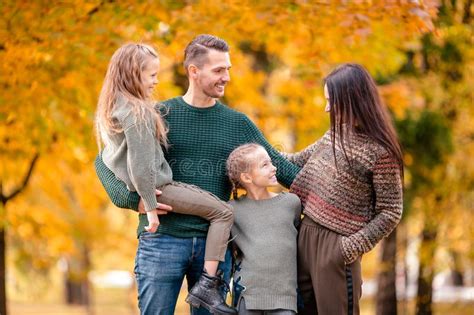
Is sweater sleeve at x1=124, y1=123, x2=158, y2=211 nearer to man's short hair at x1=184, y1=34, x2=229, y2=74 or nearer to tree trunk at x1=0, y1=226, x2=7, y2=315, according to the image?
man's short hair at x1=184, y1=34, x2=229, y2=74

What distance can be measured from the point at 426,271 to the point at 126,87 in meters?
7.90

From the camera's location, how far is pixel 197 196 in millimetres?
Result: 3654

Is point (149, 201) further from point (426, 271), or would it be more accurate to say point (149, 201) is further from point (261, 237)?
point (426, 271)

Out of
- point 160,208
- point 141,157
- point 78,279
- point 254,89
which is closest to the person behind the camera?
point 141,157

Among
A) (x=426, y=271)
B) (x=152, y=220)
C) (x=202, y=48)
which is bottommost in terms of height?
(x=426, y=271)

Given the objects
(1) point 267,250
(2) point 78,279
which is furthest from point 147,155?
(2) point 78,279

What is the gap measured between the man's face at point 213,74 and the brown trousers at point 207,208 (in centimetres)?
49

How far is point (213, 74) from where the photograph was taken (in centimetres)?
381

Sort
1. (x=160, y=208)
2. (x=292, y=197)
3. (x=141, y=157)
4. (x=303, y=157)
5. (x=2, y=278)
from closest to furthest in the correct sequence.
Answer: (x=141, y=157) < (x=160, y=208) < (x=292, y=197) < (x=303, y=157) < (x=2, y=278)

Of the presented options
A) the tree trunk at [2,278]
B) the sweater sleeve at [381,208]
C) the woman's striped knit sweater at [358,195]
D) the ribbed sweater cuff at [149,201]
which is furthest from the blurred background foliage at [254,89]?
the ribbed sweater cuff at [149,201]

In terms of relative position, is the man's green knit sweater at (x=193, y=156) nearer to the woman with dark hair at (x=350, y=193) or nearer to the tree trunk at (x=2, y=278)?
the woman with dark hair at (x=350, y=193)

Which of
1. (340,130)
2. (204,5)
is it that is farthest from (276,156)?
(204,5)

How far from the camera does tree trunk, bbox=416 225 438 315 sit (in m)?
10.2

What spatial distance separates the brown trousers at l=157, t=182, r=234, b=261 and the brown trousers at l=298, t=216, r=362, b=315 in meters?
0.42
